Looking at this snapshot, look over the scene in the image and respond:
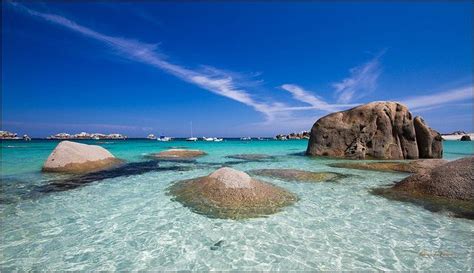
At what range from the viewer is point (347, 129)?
93.9ft

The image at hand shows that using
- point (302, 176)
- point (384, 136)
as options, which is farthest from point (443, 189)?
point (384, 136)

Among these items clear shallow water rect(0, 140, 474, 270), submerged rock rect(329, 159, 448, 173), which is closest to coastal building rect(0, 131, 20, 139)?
clear shallow water rect(0, 140, 474, 270)

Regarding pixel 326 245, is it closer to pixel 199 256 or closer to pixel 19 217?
pixel 199 256

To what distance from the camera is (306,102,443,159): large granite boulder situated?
27.0 meters

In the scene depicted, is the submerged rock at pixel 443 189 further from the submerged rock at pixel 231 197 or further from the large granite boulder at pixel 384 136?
the large granite boulder at pixel 384 136

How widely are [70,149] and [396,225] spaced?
69.9 ft

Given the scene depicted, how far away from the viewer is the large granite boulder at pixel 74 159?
17984mm

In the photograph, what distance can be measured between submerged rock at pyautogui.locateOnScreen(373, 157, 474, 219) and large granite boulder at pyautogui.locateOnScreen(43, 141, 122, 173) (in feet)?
63.0

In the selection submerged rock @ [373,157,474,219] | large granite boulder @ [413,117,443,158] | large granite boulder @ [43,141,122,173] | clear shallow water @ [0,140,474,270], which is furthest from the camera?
large granite boulder @ [413,117,443,158]

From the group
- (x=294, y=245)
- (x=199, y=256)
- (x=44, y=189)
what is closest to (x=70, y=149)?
(x=44, y=189)

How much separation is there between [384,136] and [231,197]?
23.9 meters

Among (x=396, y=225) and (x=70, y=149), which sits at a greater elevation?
(x=70, y=149)

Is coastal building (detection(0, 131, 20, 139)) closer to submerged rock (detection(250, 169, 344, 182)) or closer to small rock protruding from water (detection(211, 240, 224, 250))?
submerged rock (detection(250, 169, 344, 182))

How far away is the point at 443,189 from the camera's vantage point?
10.1 metres
